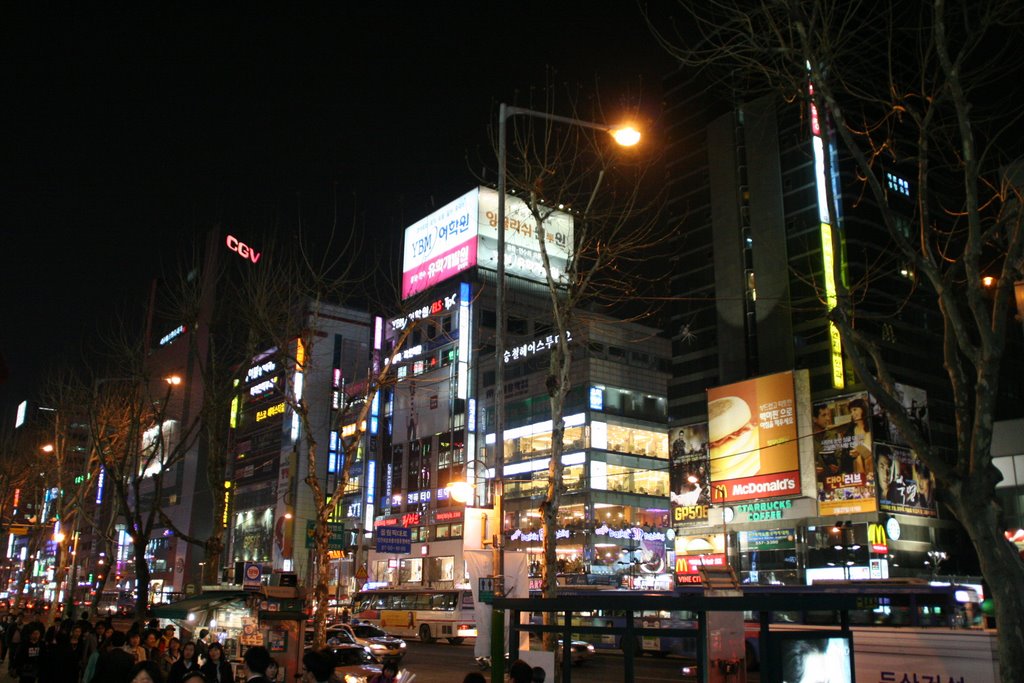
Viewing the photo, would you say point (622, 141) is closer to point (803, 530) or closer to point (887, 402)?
point (887, 402)

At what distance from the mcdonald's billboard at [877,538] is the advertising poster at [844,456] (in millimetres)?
1196

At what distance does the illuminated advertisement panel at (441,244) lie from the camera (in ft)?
254

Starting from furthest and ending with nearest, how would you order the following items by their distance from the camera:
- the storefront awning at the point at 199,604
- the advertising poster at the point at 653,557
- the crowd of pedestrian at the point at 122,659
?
the advertising poster at the point at 653,557 < the storefront awning at the point at 199,604 < the crowd of pedestrian at the point at 122,659

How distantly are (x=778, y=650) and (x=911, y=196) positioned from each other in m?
71.3

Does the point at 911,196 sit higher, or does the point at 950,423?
the point at 911,196

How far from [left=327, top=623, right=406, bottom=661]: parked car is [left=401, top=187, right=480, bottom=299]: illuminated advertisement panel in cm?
4635

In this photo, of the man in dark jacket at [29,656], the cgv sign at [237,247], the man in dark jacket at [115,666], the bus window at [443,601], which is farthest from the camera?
the cgv sign at [237,247]

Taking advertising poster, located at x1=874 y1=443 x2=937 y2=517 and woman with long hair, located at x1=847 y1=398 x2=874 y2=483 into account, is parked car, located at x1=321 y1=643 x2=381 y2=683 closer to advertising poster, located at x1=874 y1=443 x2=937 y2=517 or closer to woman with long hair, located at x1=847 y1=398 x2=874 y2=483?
woman with long hair, located at x1=847 y1=398 x2=874 y2=483

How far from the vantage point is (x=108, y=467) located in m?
30.6

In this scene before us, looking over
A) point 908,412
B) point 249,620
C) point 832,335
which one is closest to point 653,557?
point 832,335

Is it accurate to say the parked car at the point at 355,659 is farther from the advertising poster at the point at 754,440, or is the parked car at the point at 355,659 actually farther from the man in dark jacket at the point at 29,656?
the advertising poster at the point at 754,440

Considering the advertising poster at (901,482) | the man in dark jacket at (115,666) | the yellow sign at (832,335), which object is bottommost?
the man in dark jacket at (115,666)

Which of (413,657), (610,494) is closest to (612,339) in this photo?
(610,494)

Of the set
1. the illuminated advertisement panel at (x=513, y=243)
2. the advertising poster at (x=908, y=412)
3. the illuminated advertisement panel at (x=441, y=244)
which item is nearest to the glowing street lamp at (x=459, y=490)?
the advertising poster at (x=908, y=412)
